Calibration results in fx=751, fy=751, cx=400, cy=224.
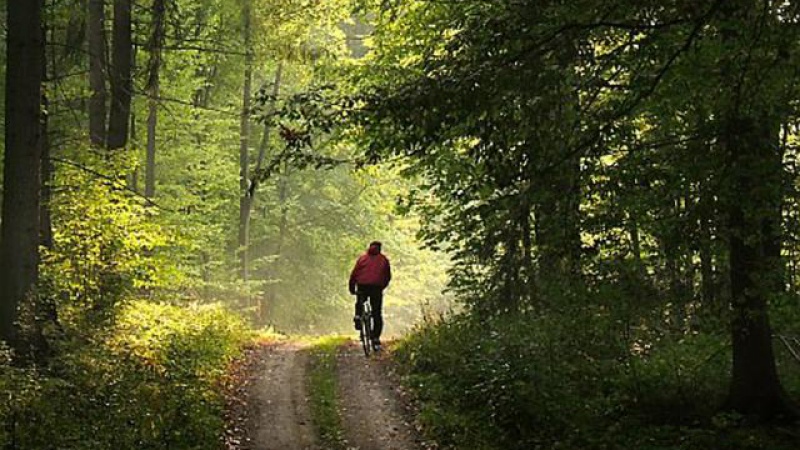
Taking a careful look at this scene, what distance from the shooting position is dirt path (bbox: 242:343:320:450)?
9.88 metres

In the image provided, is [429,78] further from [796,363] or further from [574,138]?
[796,363]

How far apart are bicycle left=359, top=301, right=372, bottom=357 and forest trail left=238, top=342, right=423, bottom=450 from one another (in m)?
0.24

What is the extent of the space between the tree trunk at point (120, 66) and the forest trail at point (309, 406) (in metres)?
5.60

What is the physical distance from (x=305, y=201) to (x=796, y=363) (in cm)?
2688

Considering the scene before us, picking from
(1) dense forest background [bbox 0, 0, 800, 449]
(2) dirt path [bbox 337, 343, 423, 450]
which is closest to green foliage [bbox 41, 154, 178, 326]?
(1) dense forest background [bbox 0, 0, 800, 449]

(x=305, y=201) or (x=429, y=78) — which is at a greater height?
(x=429, y=78)

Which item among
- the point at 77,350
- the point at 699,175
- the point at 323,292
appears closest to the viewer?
the point at 699,175

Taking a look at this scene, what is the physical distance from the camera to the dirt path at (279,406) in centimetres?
988

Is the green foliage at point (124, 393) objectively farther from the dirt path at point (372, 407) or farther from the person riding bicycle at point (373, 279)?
the person riding bicycle at point (373, 279)

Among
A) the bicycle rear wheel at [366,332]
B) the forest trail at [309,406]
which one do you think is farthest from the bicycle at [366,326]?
the forest trail at [309,406]

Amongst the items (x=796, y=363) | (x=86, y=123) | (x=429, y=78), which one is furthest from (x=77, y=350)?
(x=86, y=123)

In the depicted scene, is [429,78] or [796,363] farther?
[796,363]

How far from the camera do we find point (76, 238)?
498 inches

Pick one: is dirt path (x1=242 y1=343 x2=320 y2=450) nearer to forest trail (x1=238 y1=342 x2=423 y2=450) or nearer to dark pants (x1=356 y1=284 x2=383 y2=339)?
forest trail (x1=238 y1=342 x2=423 y2=450)
